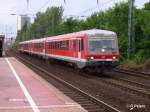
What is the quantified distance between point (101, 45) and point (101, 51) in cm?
52

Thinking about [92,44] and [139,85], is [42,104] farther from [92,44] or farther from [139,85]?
[92,44]

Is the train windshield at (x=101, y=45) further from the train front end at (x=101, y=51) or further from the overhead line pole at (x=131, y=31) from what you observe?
the overhead line pole at (x=131, y=31)

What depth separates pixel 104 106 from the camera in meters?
15.0

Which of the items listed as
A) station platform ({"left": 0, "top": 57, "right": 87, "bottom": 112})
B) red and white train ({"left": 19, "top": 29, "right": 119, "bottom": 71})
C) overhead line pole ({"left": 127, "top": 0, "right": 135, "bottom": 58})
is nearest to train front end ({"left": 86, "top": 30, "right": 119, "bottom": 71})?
red and white train ({"left": 19, "top": 29, "right": 119, "bottom": 71})

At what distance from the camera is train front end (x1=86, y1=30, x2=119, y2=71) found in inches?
1125

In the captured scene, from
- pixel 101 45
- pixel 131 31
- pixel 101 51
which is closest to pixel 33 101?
pixel 101 51

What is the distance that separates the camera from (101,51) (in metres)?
28.8

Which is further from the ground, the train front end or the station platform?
the train front end

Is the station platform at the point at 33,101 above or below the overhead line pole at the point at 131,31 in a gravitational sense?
below

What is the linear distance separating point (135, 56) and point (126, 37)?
3.47 metres

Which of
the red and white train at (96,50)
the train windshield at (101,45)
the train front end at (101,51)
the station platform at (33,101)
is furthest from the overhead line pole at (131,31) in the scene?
the station platform at (33,101)

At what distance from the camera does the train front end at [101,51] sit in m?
28.6

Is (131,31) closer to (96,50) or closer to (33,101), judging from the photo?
(96,50)

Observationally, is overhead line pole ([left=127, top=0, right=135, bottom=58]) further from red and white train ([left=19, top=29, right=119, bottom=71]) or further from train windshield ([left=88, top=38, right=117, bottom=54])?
train windshield ([left=88, top=38, right=117, bottom=54])
